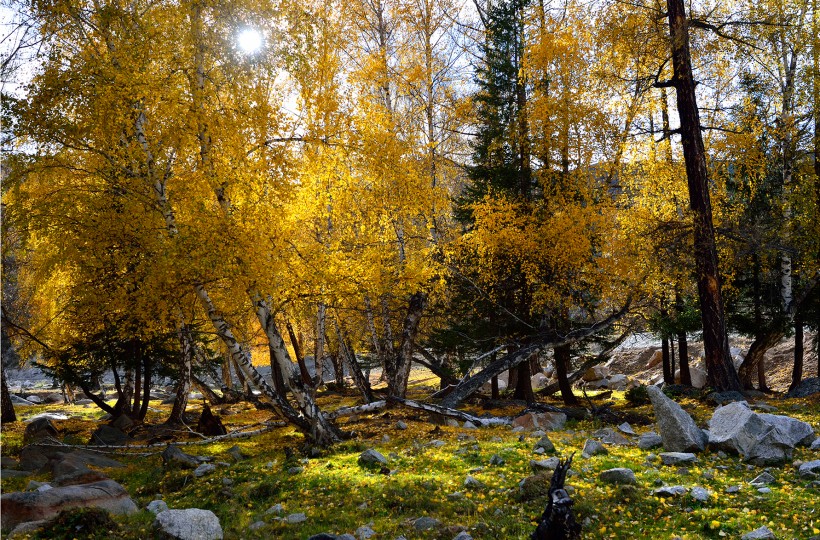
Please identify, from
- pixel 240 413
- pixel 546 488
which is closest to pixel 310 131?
pixel 546 488

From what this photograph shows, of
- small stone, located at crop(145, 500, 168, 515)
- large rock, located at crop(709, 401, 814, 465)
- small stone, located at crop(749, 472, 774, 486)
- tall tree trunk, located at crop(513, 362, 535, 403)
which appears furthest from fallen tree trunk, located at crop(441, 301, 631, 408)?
small stone, located at crop(749, 472, 774, 486)

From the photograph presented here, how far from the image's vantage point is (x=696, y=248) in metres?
15.7

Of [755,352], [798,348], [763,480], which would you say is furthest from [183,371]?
[798,348]

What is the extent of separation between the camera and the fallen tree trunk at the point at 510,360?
1633 centimetres

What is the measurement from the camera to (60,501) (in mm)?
7301

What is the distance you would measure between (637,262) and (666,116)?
8363mm

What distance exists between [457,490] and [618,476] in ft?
7.06

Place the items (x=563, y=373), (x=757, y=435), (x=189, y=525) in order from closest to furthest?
(x=189, y=525) < (x=757, y=435) < (x=563, y=373)

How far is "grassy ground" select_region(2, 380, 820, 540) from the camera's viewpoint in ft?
20.9

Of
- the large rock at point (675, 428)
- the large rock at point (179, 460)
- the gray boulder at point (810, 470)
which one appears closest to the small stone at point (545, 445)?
the large rock at point (675, 428)

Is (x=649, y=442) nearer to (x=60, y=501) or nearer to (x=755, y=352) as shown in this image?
(x=60, y=501)

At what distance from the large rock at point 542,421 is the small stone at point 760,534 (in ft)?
28.1

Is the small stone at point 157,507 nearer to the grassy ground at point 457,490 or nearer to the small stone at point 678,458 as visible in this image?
the grassy ground at point 457,490

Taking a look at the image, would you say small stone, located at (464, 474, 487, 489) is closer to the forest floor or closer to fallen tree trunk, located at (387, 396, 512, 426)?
the forest floor
